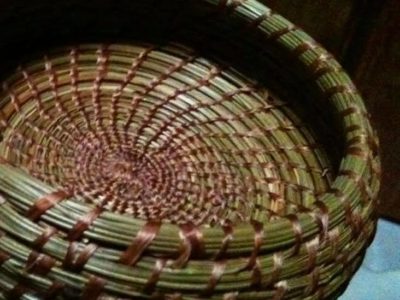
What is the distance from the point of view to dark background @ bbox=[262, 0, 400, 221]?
3.71 feet

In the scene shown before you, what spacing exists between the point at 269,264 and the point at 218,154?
0.32m

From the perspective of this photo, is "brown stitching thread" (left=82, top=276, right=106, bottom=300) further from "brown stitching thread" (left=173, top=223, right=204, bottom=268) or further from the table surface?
the table surface

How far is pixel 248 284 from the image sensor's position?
2.38ft

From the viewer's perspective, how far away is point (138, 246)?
2.27 feet

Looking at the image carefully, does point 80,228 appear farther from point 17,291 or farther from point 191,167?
point 191,167

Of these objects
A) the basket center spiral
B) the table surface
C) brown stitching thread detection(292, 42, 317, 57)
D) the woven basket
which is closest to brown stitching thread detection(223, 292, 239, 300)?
the woven basket

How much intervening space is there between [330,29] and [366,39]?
0.05 meters

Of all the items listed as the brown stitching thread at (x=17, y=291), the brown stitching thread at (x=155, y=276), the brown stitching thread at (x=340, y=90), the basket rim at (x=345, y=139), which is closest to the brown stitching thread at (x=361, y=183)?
the basket rim at (x=345, y=139)

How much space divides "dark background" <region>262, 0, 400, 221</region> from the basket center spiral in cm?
16

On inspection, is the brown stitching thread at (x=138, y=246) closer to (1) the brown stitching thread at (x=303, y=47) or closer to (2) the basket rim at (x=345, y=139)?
(2) the basket rim at (x=345, y=139)

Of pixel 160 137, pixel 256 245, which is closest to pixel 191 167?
pixel 160 137

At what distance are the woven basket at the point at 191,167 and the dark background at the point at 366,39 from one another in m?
0.14

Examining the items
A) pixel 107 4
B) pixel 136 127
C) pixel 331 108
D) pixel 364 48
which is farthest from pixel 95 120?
pixel 364 48

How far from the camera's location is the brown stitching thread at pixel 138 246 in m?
0.69
